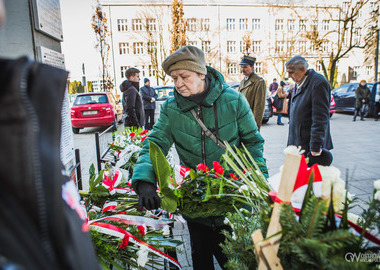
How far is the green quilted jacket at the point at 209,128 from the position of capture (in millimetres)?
2064

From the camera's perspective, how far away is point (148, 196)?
1630mm

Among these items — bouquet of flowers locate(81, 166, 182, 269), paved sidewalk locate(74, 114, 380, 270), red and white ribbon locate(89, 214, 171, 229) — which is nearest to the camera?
bouquet of flowers locate(81, 166, 182, 269)

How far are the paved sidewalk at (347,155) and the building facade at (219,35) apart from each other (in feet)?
86.5

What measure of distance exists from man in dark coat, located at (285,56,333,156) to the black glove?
2382 mm

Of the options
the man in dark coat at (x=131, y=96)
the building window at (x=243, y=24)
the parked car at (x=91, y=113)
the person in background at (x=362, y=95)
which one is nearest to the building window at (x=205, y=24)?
the building window at (x=243, y=24)

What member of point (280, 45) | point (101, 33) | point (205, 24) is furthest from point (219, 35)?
point (101, 33)

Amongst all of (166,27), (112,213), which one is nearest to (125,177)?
(112,213)

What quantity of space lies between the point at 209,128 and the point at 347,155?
5.62 meters

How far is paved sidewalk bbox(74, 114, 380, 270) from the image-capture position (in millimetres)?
3949

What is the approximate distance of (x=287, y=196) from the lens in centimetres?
91

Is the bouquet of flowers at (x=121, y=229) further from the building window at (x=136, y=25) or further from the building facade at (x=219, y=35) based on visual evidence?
the building window at (x=136, y=25)

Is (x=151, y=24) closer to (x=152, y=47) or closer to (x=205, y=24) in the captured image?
(x=152, y=47)

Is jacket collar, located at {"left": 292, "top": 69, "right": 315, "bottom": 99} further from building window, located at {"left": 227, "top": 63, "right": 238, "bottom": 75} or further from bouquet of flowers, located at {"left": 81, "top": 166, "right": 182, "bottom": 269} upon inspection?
building window, located at {"left": 227, "top": 63, "right": 238, "bottom": 75}

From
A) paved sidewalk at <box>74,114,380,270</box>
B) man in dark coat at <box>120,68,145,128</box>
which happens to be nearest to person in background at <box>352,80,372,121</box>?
paved sidewalk at <box>74,114,380,270</box>
